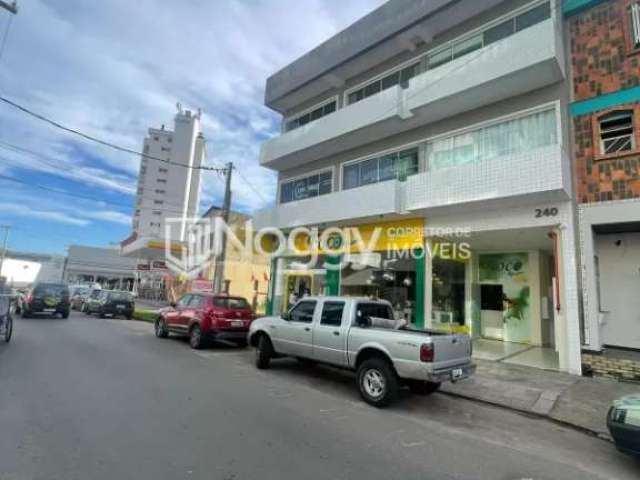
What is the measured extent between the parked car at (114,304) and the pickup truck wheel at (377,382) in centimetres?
1873

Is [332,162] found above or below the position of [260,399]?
above

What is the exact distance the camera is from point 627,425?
13.7 feet

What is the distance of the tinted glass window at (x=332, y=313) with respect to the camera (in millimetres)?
7594

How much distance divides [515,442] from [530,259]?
1011cm

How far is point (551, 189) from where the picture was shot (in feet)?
30.2

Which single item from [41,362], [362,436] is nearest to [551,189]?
[362,436]

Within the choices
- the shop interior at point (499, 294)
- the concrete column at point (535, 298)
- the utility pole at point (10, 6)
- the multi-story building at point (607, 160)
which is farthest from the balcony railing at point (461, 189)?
the utility pole at point (10, 6)

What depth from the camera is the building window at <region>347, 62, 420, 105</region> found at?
556 inches

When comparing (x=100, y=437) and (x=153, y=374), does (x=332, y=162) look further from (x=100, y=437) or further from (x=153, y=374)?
(x=100, y=437)

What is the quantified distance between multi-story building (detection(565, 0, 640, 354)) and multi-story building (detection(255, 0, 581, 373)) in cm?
37

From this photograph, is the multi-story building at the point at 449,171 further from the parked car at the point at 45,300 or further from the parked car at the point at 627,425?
the parked car at the point at 45,300

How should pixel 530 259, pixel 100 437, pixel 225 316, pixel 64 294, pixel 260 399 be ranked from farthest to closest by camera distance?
pixel 64 294, pixel 530 259, pixel 225 316, pixel 260 399, pixel 100 437

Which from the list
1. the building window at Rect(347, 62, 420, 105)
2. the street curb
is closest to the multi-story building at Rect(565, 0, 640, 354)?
the street curb

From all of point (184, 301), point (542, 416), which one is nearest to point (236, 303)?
point (184, 301)
